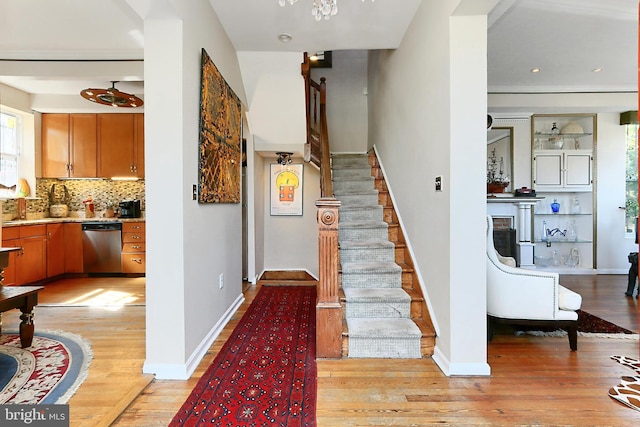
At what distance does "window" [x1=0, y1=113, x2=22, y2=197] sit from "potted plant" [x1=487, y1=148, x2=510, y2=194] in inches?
293

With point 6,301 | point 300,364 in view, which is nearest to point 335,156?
point 300,364

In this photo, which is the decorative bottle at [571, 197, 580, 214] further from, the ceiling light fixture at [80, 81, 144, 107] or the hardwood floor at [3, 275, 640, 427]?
the ceiling light fixture at [80, 81, 144, 107]

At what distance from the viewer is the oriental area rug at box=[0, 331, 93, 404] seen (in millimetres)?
1920

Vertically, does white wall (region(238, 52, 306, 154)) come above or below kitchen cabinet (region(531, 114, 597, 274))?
above

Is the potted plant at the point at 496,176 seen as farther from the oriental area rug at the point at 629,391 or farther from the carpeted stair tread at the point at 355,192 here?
the oriental area rug at the point at 629,391

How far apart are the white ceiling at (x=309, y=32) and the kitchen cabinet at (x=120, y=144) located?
3.89 ft

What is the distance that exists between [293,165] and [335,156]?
95 cm

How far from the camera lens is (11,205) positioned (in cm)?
469

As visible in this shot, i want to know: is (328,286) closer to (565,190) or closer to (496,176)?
(496,176)

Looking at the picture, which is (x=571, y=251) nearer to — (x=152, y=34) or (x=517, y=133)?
(x=517, y=133)

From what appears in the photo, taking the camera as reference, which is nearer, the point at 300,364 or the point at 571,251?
the point at 300,364

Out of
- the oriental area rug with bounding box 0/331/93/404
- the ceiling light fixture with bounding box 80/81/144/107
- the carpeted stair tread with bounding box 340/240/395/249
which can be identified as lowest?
the oriental area rug with bounding box 0/331/93/404

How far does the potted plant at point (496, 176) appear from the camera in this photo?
5.32 metres

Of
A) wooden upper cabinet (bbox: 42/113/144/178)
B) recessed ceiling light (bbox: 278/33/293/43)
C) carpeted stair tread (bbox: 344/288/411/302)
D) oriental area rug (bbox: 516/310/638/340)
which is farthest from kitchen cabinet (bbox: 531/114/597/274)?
wooden upper cabinet (bbox: 42/113/144/178)
